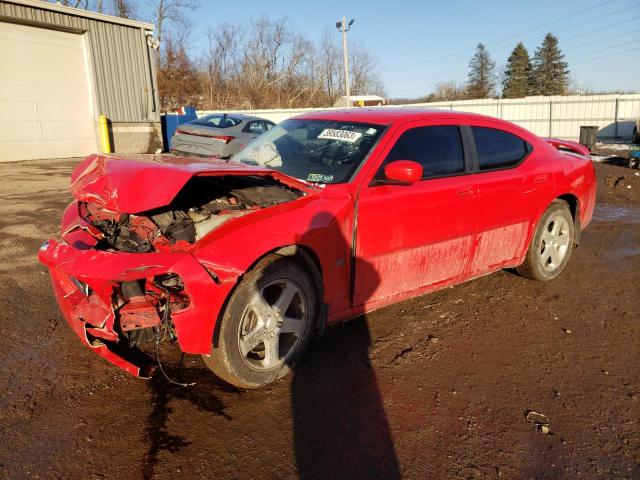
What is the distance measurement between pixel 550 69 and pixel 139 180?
234 feet

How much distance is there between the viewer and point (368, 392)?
9.78 ft

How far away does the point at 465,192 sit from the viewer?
154 inches

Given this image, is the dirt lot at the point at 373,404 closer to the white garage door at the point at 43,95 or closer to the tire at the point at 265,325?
the tire at the point at 265,325

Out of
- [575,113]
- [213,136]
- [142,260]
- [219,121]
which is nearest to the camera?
[142,260]

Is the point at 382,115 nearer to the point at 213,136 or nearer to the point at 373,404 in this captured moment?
the point at 373,404

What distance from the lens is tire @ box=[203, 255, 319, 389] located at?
2.73m

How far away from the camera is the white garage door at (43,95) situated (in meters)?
14.8

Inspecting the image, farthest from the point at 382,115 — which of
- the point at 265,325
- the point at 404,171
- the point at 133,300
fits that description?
the point at 133,300

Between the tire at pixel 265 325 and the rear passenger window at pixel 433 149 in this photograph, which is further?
the rear passenger window at pixel 433 149

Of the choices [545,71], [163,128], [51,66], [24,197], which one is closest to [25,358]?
[24,197]

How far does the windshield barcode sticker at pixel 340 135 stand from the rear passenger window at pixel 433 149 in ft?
1.07

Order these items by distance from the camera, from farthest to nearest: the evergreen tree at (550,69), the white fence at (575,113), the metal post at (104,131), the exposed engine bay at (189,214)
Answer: the evergreen tree at (550,69) → the white fence at (575,113) → the metal post at (104,131) → the exposed engine bay at (189,214)

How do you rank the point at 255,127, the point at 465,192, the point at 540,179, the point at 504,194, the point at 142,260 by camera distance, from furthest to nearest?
the point at 255,127 < the point at 540,179 < the point at 504,194 < the point at 465,192 < the point at 142,260

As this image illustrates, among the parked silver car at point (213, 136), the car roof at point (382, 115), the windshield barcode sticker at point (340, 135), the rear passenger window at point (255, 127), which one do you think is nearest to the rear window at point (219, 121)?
the parked silver car at point (213, 136)
